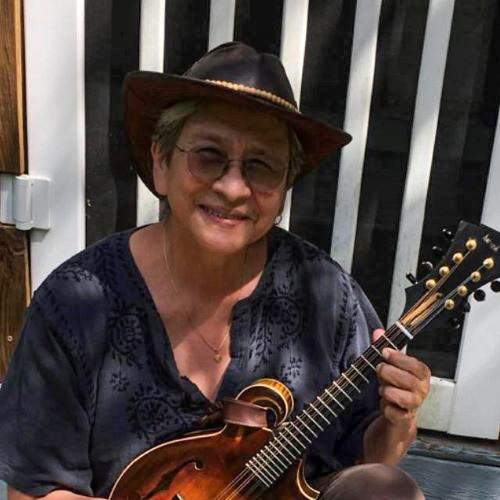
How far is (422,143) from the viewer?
2.11m

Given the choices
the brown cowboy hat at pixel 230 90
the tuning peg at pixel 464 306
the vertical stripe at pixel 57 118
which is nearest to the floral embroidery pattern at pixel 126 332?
the brown cowboy hat at pixel 230 90

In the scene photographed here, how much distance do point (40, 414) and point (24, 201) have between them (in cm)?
103

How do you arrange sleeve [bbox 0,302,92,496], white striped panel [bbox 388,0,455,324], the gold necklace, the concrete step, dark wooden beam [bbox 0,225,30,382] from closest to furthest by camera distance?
sleeve [bbox 0,302,92,496]
the gold necklace
white striped panel [bbox 388,0,455,324]
the concrete step
dark wooden beam [bbox 0,225,30,382]

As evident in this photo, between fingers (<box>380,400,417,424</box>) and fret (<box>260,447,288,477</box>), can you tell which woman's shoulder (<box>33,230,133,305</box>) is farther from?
fingers (<box>380,400,417,424</box>)

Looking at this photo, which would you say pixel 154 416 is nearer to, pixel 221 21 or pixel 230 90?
pixel 230 90

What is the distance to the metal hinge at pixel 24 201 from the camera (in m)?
2.21

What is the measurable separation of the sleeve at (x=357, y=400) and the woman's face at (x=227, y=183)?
318 millimetres

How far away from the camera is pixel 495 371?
7.36 feet

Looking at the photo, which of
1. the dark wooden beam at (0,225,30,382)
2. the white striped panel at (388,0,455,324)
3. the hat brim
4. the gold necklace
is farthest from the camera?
the dark wooden beam at (0,225,30,382)

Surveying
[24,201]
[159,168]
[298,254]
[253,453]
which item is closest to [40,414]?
[253,453]

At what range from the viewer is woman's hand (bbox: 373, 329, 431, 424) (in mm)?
1271

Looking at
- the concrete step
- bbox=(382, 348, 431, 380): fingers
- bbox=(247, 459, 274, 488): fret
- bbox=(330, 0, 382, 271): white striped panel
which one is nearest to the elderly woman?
bbox=(382, 348, 431, 380): fingers

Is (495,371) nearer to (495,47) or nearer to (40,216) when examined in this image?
(495,47)

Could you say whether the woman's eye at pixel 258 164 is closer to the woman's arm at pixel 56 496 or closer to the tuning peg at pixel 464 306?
the tuning peg at pixel 464 306
